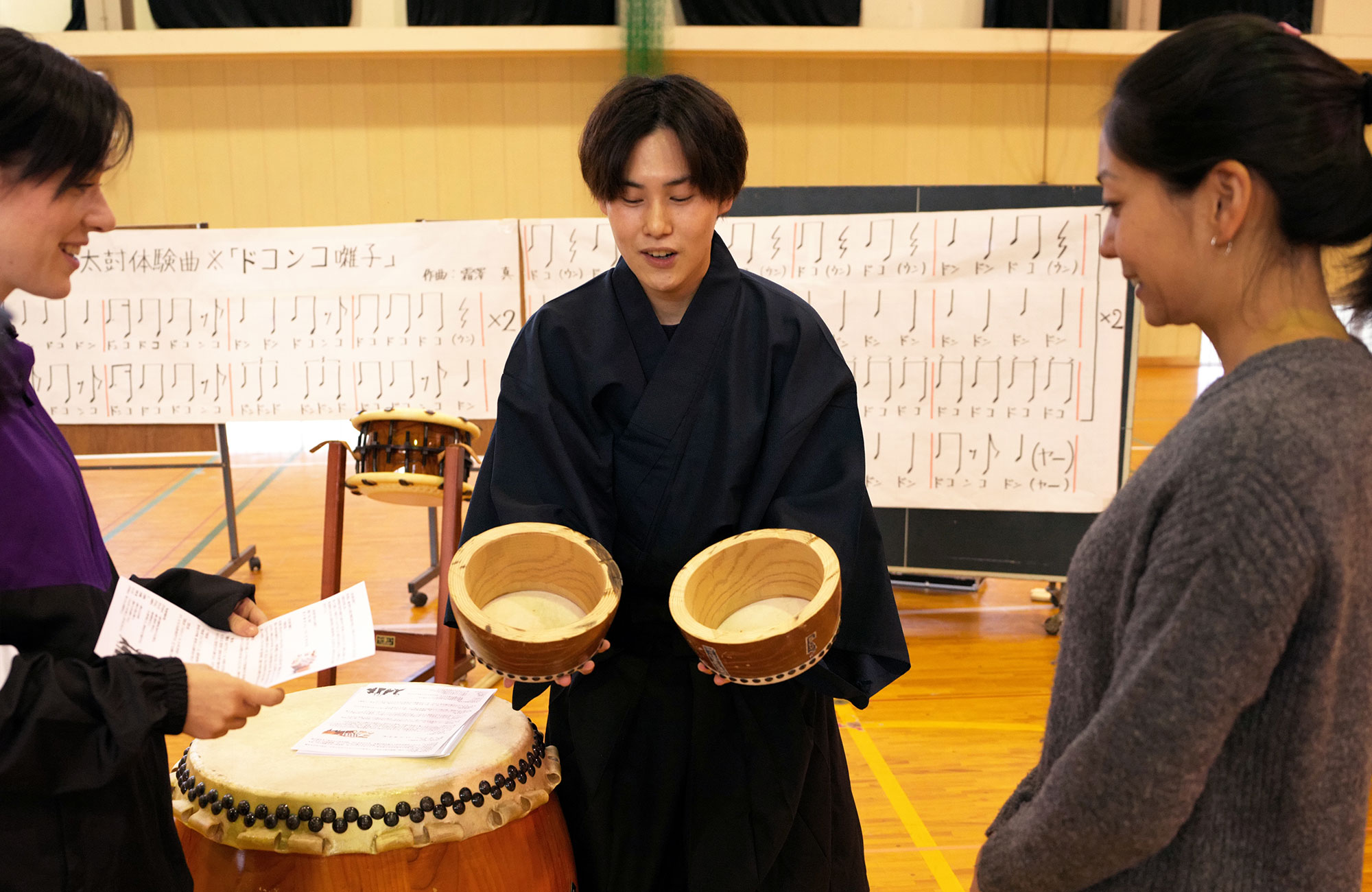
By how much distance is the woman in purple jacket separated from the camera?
101 cm

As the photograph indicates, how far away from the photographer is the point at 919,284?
11.6 feet

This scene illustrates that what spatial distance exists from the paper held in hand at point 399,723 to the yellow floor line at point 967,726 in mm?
1792

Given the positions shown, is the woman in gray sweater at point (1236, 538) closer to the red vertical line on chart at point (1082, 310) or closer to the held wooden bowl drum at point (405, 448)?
the held wooden bowl drum at point (405, 448)

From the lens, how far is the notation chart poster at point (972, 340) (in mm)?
3434

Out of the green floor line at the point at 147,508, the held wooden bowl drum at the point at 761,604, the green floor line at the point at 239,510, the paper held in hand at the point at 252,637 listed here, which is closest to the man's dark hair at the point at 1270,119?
the held wooden bowl drum at the point at 761,604

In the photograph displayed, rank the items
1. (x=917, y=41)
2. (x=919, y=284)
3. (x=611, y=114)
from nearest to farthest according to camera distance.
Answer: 1. (x=611, y=114)
2. (x=919, y=284)
3. (x=917, y=41)

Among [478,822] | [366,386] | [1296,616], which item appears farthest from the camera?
[366,386]

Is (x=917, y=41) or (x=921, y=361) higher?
(x=917, y=41)

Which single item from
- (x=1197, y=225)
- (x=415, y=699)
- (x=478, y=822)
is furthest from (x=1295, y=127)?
(x=415, y=699)

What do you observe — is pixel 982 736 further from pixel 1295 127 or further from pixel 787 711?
pixel 1295 127

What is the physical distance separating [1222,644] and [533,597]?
0.93 m

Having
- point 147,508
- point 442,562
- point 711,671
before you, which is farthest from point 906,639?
point 147,508

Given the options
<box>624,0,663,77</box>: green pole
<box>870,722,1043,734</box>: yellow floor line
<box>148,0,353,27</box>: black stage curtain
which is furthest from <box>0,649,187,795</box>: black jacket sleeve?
<box>148,0,353,27</box>: black stage curtain

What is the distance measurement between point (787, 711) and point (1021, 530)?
2.40 meters
